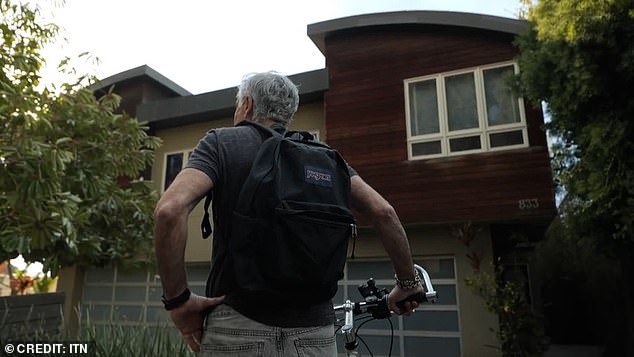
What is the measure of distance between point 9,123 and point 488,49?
7.41 metres

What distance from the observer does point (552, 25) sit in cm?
619

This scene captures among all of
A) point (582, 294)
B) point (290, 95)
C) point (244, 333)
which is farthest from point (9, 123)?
point (582, 294)

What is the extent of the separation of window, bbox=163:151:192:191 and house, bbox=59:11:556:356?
3497 mm

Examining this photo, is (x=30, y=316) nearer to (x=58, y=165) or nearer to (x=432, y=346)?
(x=58, y=165)

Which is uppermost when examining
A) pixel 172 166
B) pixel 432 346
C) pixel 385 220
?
pixel 172 166

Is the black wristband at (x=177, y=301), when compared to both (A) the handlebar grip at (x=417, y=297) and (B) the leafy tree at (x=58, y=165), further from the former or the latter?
(B) the leafy tree at (x=58, y=165)

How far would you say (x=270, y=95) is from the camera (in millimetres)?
1572

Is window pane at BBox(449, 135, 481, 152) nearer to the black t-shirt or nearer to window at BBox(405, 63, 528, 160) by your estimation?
window at BBox(405, 63, 528, 160)

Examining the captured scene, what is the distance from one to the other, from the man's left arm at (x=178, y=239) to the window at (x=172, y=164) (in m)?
10.0

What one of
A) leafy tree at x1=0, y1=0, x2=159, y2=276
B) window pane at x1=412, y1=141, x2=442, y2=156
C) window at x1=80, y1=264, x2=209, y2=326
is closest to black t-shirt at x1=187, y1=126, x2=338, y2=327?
leafy tree at x1=0, y1=0, x2=159, y2=276

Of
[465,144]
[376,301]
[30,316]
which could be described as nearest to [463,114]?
[465,144]

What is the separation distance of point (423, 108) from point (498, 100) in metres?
1.33

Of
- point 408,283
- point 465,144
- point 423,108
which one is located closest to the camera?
point 408,283

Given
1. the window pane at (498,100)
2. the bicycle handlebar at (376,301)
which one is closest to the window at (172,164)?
the window pane at (498,100)
